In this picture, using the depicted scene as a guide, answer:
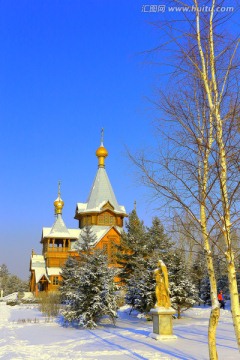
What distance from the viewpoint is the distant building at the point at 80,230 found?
119ft

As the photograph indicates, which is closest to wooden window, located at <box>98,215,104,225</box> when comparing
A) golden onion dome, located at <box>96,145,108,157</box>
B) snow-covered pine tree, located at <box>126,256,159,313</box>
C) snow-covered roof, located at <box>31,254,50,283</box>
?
snow-covered roof, located at <box>31,254,50,283</box>

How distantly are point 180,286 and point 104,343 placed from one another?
696 cm

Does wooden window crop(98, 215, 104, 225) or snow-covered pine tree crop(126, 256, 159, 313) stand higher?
wooden window crop(98, 215, 104, 225)

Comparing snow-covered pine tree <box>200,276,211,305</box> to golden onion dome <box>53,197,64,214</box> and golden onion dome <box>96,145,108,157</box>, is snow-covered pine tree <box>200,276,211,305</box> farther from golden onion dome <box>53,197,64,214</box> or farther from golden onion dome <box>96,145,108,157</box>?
golden onion dome <box>96,145,108,157</box>

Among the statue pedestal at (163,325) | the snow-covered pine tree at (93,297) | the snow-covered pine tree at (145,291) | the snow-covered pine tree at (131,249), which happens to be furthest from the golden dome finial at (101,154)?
the statue pedestal at (163,325)

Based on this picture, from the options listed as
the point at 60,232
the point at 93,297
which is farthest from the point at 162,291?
the point at 60,232

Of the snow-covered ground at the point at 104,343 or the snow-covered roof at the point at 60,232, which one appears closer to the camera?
the snow-covered ground at the point at 104,343

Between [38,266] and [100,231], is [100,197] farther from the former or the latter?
[38,266]

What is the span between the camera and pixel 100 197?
40.7 m

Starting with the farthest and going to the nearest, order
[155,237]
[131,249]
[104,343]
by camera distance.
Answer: [131,249]
[155,237]
[104,343]

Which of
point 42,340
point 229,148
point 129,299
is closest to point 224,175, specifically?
point 229,148

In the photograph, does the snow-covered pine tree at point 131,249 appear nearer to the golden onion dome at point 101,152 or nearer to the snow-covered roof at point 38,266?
the snow-covered roof at point 38,266

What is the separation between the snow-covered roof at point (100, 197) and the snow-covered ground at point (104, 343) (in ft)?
Answer: 81.2

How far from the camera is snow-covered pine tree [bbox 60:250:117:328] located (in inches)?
586
